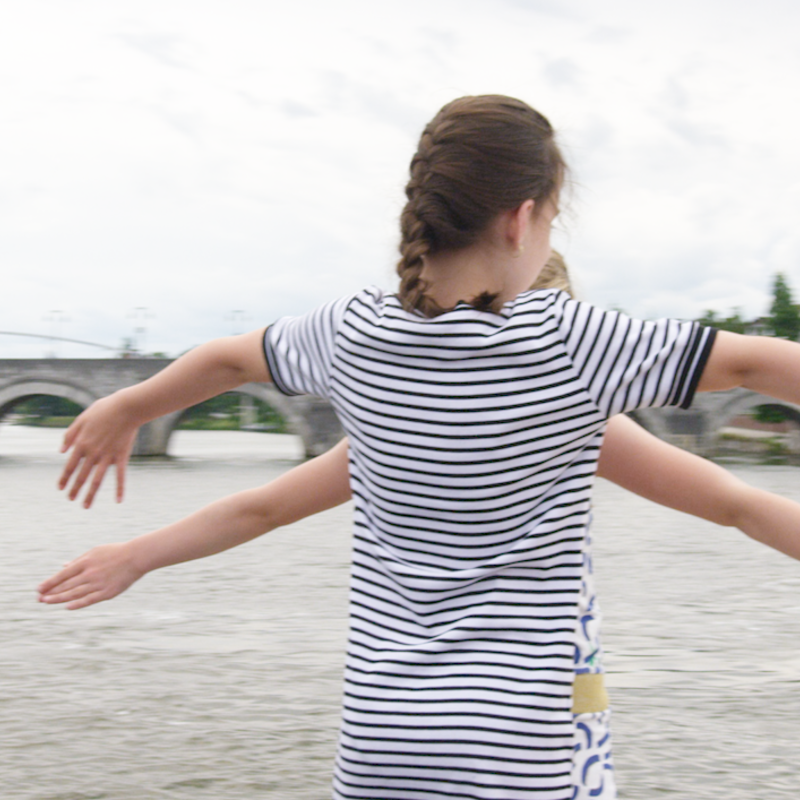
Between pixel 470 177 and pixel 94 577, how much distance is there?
74 centimetres

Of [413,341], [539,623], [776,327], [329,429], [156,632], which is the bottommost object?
[156,632]

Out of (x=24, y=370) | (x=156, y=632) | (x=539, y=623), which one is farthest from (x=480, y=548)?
(x=24, y=370)

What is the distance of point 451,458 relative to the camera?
1106mm

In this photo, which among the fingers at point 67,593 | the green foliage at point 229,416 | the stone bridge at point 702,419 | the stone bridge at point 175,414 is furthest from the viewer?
the green foliage at point 229,416

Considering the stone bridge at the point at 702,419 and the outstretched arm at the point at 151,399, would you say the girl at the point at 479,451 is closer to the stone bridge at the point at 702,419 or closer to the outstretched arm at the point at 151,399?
the outstretched arm at the point at 151,399

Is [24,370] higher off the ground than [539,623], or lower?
higher

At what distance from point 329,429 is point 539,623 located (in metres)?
Answer: 37.5

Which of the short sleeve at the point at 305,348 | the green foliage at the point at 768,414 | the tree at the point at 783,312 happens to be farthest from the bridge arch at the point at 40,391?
the short sleeve at the point at 305,348

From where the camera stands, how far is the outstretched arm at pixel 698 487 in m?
1.33

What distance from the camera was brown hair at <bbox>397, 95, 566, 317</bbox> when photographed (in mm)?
1143

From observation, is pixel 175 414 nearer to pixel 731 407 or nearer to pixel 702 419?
pixel 702 419

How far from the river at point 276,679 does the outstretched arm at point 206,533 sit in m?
1.76

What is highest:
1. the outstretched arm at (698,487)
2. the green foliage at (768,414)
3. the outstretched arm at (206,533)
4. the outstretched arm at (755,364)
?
the green foliage at (768,414)

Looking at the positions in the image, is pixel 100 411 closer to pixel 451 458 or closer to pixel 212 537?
pixel 212 537
